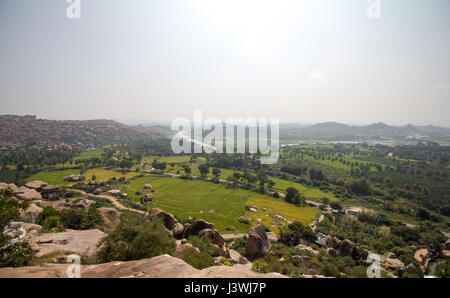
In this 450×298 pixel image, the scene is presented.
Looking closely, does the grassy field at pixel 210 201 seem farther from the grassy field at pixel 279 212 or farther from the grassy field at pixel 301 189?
the grassy field at pixel 301 189

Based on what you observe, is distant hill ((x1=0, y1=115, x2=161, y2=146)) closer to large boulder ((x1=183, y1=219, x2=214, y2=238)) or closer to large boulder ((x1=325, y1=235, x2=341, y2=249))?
large boulder ((x1=183, y1=219, x2=214, y2=238))

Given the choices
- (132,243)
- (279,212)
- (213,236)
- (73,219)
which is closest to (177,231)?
(213,236)

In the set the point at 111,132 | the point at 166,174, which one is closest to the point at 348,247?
the point at 166,174

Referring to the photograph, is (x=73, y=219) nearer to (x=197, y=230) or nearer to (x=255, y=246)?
(x=197, y=230)

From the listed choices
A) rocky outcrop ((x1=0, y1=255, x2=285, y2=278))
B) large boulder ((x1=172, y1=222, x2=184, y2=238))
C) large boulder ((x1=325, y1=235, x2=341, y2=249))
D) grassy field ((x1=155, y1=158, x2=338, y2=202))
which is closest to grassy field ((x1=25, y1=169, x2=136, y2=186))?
grassy field ((x1=155, y1=158, x2=338, y2=202))

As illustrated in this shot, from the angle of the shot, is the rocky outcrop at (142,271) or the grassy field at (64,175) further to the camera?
the grassy field at (64,175)

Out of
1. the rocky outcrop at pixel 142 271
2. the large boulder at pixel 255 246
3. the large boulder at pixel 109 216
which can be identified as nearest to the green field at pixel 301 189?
the large boulder at pixel 255 246

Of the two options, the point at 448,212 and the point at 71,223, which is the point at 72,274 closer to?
the point at 71,223
